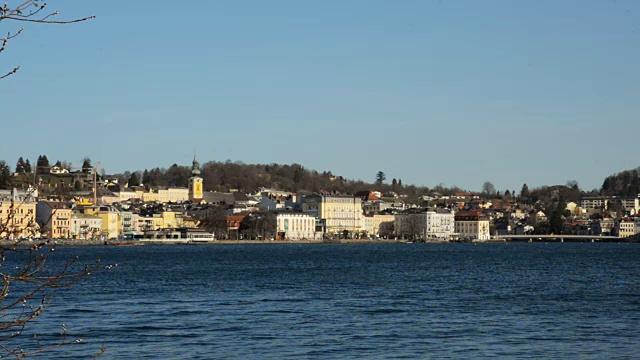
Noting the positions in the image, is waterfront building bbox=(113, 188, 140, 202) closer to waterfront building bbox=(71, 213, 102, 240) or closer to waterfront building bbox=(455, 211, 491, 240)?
waterfront building bbox=(71, 213, 102, 240)

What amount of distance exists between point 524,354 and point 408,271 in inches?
1139

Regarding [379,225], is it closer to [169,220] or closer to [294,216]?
[294,216]

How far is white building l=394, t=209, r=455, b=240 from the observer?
450ft

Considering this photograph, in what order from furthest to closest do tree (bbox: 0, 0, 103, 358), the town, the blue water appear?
the town, the blue water, tree (bbox: 0, 0, 103, 358)

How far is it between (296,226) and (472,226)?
2998 cm

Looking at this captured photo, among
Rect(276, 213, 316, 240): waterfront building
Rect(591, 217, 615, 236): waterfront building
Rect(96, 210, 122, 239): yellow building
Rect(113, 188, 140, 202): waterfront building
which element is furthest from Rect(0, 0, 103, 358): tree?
Rect(591, 217, 615, 236): waterfront building

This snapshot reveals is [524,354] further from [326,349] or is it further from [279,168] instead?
[279,168]

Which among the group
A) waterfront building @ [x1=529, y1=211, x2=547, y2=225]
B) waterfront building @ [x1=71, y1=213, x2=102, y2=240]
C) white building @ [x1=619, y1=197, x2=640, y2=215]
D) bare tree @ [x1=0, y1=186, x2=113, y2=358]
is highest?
white building @ [x1=619, y1=197, x2=640, y2=215]

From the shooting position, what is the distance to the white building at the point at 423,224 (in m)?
137

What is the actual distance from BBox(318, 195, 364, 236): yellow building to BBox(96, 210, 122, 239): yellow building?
1109 inches

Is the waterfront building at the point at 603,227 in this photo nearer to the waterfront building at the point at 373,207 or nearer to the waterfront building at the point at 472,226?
the waterfront building at the point at 472,226

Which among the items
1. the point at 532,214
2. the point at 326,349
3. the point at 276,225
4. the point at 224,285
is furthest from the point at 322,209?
the point at 326,349

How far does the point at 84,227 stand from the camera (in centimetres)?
10262

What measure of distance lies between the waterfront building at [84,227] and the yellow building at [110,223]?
1413 mm
